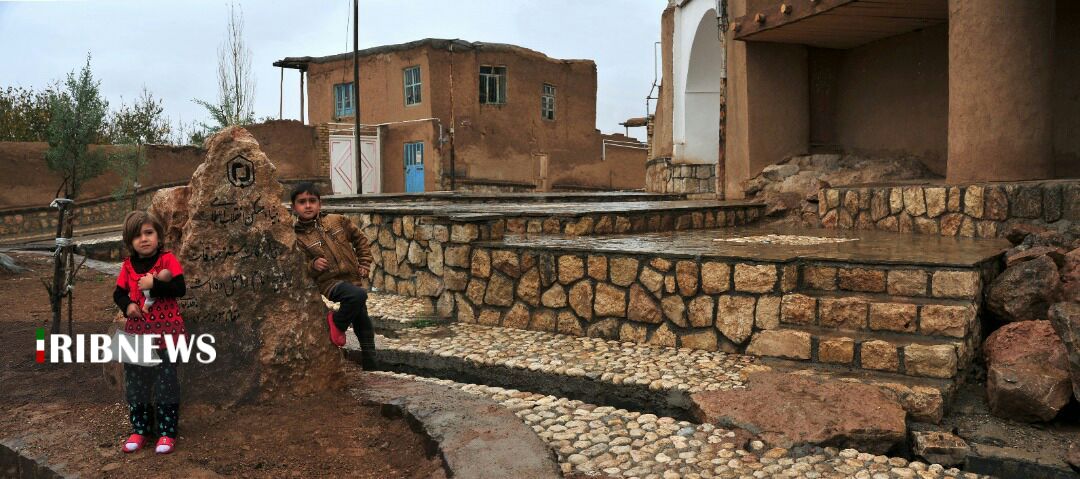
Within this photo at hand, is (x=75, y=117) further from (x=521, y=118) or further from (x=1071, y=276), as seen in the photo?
(x=521, y=118)

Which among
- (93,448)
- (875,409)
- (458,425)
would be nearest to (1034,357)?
(875,409)

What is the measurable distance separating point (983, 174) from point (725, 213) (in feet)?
10.3

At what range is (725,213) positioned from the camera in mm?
9977

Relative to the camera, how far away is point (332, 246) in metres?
4.94

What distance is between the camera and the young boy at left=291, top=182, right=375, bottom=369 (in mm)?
4723

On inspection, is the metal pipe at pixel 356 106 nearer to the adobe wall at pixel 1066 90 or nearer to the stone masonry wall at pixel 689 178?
the stone masonry wall at pixel 689 178

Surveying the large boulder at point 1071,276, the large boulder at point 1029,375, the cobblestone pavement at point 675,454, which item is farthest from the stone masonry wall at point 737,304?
the cobblestone pavement at point 675,454

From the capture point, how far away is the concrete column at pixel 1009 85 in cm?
716

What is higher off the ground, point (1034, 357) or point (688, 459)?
point (1034, 357)

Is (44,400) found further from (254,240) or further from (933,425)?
(933,425)

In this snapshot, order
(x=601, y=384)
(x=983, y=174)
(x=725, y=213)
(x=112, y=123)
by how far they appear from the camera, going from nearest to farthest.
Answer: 1. (x=601, y=384)
2. (x=983, y=174)
3. (x=725, y=213)
4. (x=112, y=123)

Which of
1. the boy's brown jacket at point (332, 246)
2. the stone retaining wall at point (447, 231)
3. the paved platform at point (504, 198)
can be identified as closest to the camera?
the boy's brown jacket at point (332, 246)

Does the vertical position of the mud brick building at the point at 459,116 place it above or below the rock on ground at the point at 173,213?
above

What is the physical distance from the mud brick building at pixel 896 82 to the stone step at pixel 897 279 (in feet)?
10.0
